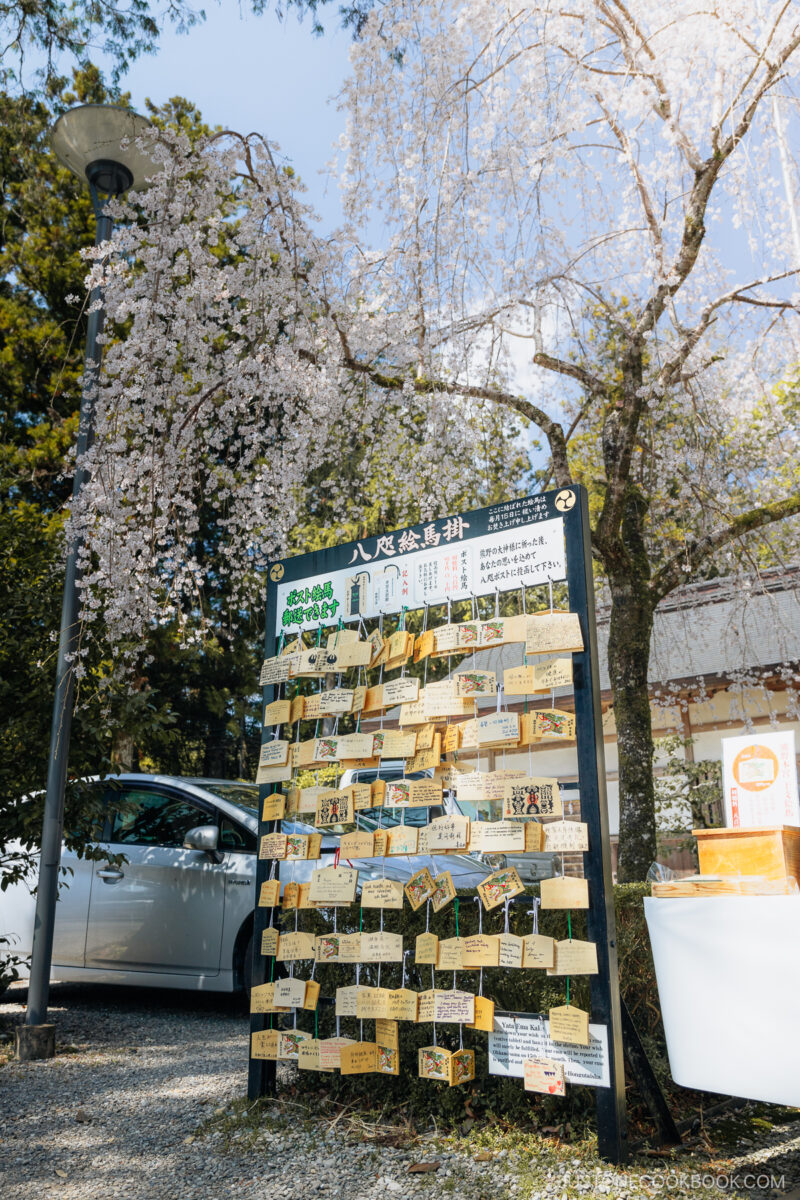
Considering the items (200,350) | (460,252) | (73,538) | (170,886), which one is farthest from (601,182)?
(170,886)

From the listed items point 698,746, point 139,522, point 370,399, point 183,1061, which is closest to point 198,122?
point 370,399

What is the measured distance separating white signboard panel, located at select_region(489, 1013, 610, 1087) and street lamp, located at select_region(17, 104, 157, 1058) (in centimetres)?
290

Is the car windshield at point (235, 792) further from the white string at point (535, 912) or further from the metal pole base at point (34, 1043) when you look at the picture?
the white string at point (535, 912)

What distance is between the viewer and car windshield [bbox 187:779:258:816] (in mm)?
6145

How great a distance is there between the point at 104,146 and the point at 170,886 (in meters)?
4.92

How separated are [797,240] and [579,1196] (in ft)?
23.4

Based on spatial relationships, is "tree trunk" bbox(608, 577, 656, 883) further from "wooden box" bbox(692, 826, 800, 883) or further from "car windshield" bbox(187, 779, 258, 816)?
"wooden box" bbox(692, 826, 800, 883)

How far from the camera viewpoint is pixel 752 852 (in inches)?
104

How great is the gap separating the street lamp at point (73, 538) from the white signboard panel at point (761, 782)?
3.79m

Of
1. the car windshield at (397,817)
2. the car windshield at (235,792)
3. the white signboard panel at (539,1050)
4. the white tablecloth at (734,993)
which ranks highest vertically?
the car windshield at (235,792)

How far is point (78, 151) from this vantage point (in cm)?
566

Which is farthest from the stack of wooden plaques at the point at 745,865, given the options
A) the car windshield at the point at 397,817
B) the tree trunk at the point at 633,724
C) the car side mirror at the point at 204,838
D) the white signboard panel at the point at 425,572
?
the car side mirror at the point at 204,838

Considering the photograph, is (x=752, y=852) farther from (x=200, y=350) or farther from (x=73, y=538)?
(x=200, y=350)

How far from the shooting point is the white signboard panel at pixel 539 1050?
2.87 m
